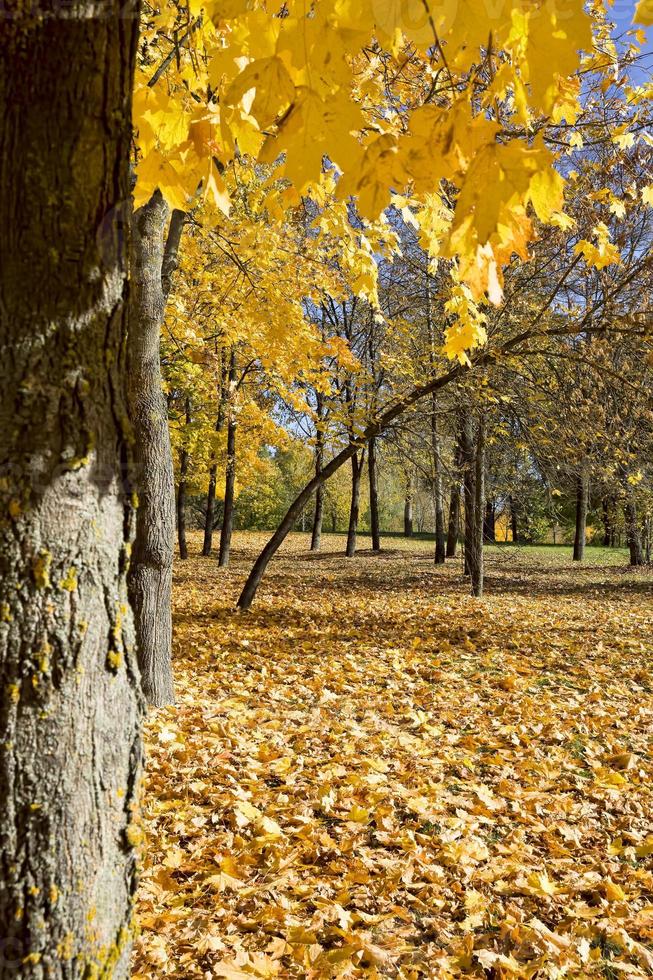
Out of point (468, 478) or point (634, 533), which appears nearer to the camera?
point (468, 478)

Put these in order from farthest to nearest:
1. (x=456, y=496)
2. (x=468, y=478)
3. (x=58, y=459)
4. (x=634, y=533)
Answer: (x=634, y=533) < (x=468, y=478) < (x=456, y=496) < (x=58, y=459)

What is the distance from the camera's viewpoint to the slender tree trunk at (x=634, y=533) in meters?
14.8

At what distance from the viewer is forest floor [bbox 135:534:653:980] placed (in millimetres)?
2416

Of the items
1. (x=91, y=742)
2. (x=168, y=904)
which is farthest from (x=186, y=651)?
(x=91, y=742)

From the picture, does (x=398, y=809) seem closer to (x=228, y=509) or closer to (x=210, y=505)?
(x=228, y=509)

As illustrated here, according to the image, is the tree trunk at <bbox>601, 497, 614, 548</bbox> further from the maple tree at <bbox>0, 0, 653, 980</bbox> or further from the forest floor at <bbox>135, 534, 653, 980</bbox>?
the forest floor at <bbox>135, 534, 653, 980</bbox>

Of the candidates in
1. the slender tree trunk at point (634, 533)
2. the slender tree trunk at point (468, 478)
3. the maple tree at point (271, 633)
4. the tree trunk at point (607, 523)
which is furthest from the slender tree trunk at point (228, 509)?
the tree trunk at point (607, 523)

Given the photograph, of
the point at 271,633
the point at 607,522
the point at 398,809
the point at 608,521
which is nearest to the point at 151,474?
the point at 398,809

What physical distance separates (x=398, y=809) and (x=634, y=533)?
574 inches

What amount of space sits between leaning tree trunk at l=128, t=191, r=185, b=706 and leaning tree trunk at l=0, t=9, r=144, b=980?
3.32 meters

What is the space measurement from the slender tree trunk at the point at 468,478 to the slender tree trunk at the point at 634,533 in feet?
15.2

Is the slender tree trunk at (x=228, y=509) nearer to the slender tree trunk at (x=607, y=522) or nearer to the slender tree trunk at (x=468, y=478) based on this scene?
the slender tree trunk at (x=468, y=478)

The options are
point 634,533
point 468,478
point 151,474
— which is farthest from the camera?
point 634,533

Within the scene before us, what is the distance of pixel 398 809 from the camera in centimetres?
340
